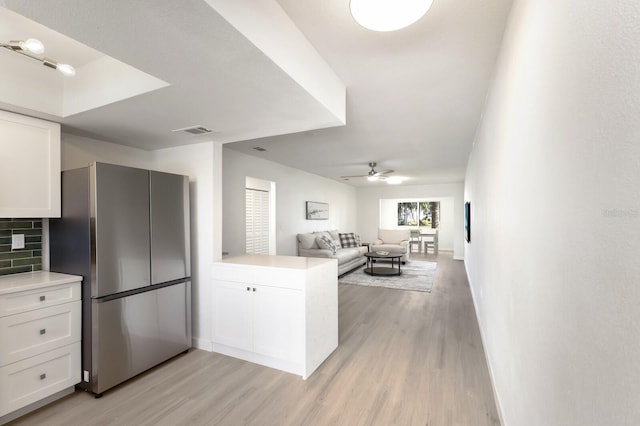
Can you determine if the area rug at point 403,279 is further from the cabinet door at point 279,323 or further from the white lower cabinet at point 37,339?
the white lower cabinet at point 37,339

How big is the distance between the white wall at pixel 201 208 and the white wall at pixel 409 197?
7.60 m

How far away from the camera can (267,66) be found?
161cm

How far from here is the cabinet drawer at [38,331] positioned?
2006 mm

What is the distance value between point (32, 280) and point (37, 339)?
1.49ft

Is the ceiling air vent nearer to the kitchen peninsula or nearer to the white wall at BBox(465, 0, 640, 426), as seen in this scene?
the kitchen peninsula

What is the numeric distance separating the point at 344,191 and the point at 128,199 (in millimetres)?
7305

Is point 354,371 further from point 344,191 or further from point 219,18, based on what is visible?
point 344,191

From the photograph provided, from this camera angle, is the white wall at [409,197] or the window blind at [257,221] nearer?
the window blind at [257,221]

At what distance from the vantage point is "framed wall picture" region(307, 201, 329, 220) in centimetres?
697

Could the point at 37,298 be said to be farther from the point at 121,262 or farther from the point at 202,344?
the point at 202,344

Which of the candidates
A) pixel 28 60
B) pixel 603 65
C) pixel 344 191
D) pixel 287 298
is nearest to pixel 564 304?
pixel 603 65

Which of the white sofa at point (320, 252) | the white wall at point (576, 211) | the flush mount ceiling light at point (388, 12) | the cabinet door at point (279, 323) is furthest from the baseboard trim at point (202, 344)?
the white sofa at point (320, 252)

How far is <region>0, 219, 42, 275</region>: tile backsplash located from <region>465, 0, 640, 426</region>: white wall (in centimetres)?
371

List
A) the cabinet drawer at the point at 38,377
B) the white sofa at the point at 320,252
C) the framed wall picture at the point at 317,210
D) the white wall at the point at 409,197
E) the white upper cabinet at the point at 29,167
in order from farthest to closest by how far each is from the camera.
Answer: the white wall at the point at 409,197
the framed wall picture at the point at 317,210
the white sofa at the point at 320,252
the white upper cabinet at the point at 29,167
the cabinet drawer at the point at 38,377
